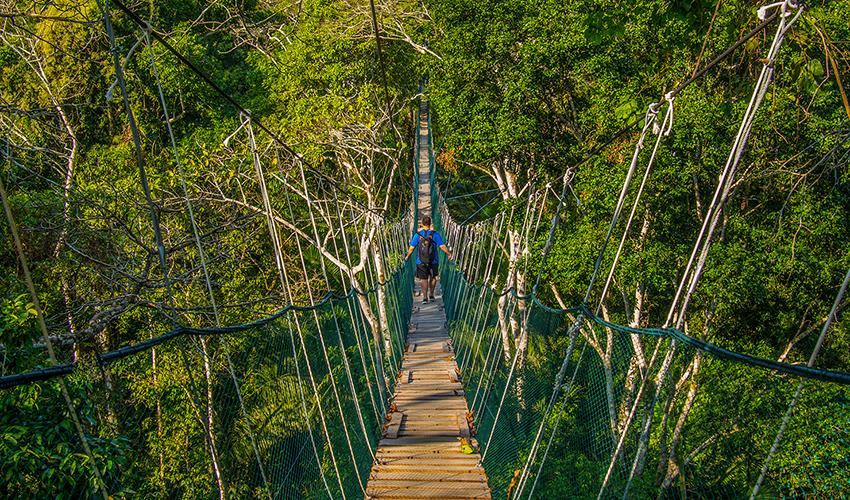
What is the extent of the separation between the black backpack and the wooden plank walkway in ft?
2.58

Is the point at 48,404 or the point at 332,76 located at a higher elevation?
the point at 332,76

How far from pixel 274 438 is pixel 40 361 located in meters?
1.50

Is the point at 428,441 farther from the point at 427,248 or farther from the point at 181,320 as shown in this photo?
the point at 181,320

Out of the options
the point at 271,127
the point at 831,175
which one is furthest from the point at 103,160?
the point at 831,175

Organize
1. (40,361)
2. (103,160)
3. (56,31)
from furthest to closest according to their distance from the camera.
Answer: (103,160) < (56,31) < (40,361)

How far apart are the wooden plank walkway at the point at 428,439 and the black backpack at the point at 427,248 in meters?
0.79

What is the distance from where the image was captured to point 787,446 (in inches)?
76.7

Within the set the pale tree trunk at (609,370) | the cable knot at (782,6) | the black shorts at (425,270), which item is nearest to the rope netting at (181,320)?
the black shorts at (425,270)

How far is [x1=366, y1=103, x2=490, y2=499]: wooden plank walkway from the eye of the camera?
3439 millimetres

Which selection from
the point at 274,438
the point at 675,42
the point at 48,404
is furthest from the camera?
the point at 675,42

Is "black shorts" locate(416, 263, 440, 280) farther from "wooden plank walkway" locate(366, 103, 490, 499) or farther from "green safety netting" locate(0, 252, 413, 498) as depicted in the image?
"green safety netting" locate(0, 252, 413, 498)

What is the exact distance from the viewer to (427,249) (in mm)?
6016

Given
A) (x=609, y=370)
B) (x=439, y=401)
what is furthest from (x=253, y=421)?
(x=439, y=401)

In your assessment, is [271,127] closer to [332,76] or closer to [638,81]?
[332,76]
